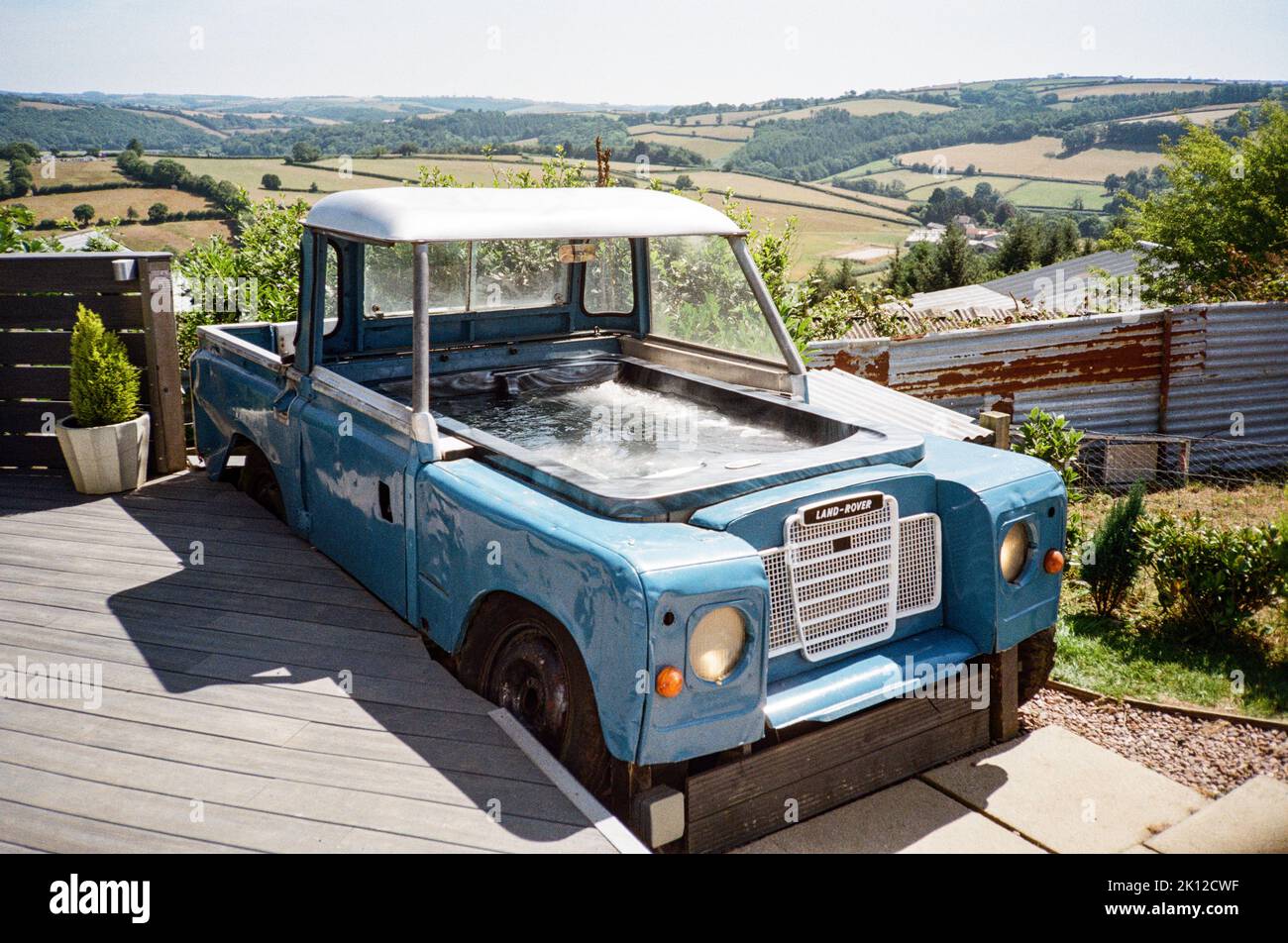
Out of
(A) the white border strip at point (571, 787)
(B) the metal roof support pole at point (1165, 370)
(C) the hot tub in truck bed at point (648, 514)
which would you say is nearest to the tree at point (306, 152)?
(B) the metal roof support pole at point (1165, 370)

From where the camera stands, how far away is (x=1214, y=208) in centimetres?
2342

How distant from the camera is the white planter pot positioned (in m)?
6.10

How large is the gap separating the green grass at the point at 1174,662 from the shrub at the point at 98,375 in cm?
546

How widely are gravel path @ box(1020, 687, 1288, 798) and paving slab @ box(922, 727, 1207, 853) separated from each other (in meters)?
0.15

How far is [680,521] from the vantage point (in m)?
3.65

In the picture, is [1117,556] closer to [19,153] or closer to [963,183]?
[19,153]

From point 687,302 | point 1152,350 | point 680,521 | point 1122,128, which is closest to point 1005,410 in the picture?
point 1152,350

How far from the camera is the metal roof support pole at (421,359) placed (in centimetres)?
416

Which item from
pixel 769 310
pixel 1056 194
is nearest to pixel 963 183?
pixel 1056 194

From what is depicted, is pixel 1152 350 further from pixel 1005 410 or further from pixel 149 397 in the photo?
pixel 149 397

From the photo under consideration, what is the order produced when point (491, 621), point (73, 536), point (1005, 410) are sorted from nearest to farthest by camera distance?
1. point (491, 621)
2. point (73, 536)
3. point (1005, 410)

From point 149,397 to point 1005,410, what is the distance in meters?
8.34
